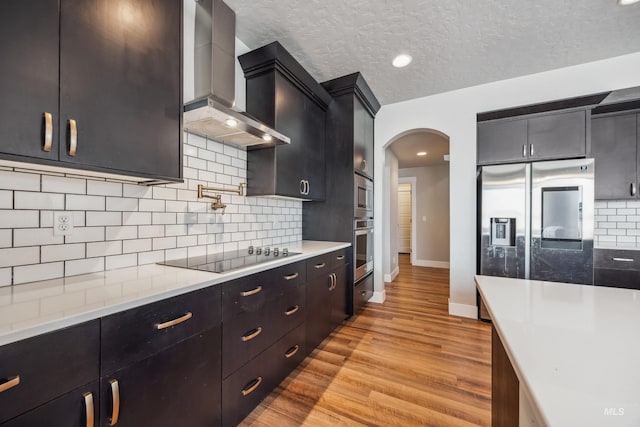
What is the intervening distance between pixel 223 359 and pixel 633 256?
3564 millimetres

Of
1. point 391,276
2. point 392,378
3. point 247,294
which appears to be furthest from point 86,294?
point 391,276

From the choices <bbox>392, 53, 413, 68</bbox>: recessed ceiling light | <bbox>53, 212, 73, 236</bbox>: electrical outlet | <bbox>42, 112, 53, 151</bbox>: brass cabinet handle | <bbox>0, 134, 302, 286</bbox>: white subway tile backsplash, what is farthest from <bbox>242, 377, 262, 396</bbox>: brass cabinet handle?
<bbox>392, 53, 413, 68</bbox>: recessed ceiling light

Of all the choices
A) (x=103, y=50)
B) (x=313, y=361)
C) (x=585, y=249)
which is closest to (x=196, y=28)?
(x=103, y=50)

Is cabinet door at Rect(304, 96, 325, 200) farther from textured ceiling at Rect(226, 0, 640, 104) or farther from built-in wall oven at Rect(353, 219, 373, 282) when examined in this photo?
built-in wall oven at Rect(353, 219, 373, 282)

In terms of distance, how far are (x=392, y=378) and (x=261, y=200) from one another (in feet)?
5.93

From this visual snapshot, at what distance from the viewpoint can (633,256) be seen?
2.34 metres

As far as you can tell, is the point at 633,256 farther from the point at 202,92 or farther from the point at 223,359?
the point at 202,92

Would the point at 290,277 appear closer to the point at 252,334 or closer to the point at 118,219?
the point at 252,334

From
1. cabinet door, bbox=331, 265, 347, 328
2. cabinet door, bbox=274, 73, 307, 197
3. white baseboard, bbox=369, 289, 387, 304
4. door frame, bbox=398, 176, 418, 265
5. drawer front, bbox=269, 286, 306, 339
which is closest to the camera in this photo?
drawer front, bbox=269, 286, 306, 339

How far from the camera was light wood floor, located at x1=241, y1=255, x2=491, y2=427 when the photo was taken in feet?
4.82

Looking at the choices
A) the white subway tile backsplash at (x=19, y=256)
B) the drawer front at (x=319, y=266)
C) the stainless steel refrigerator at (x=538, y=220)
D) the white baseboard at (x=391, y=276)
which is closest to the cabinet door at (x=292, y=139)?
the drawer front at (x=319, y=266)

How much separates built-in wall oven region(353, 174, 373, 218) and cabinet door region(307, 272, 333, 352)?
2.99 ft

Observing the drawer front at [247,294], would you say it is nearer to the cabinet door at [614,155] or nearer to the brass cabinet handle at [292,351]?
the brass cabinet handle at [292,351]

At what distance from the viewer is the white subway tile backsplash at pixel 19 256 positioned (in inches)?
40.2
